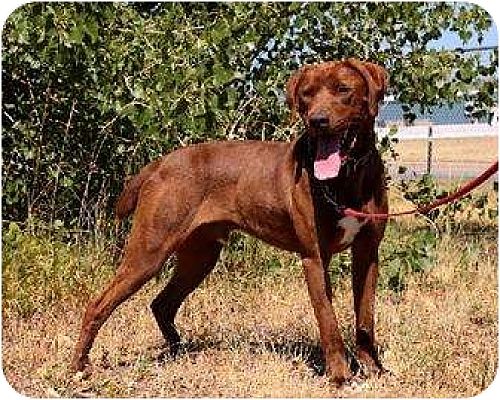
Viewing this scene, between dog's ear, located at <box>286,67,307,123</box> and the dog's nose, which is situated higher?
dog's ear, located at <box>286,67,307,123</box>

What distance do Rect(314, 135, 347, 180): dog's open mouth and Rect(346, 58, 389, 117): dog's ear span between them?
24 cm

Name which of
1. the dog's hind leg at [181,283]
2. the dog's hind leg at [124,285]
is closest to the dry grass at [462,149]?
the dog's hind leg at [181,283]

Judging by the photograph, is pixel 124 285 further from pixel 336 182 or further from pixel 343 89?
pixel 343 89

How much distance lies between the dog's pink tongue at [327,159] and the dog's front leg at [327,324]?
0.45m

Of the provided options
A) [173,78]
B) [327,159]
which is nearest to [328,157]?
[327,159]

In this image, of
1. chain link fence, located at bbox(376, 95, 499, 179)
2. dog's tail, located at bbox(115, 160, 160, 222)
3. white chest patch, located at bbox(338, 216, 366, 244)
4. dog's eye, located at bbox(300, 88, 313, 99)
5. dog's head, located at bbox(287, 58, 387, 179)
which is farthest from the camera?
chain link fence, located at bbox(376, 95, 499, 179)

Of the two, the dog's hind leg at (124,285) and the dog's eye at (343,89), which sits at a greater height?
the dog's eye at (343,89)

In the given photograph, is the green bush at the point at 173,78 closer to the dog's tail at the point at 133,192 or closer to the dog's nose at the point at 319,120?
the dog's tail at the point at 133,192

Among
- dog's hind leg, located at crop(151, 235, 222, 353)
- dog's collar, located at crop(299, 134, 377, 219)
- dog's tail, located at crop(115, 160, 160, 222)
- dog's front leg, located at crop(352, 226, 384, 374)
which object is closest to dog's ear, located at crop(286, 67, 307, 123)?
dog's collar, located at crop(299, 134, 377, 219)

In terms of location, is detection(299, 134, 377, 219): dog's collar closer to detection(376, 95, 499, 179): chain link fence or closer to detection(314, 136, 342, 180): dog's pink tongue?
detection(314, 136, 342, 180): dog's pink tongue

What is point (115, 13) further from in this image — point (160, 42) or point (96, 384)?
point (96, 384)

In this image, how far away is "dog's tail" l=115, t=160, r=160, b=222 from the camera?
Result: 5.39 meters

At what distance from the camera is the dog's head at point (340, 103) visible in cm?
462

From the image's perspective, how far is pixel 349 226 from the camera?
489 cm
